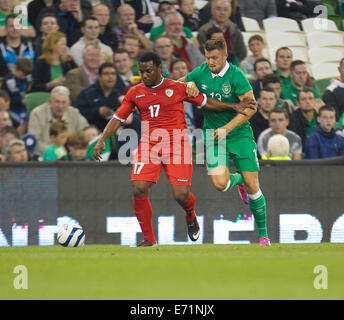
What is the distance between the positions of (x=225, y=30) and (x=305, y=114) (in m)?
2.11

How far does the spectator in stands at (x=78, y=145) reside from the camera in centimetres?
1209

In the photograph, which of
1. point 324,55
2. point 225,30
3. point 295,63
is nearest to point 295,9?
point 324,55

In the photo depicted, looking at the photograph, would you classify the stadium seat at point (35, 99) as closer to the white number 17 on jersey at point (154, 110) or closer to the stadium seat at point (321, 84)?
the white number 17 on jersey at point (154, 110)

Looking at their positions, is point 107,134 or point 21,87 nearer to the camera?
point 107,134

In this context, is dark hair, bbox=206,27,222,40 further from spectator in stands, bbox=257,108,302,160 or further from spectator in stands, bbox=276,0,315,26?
spectator in stands, bbox=276,0,315,26

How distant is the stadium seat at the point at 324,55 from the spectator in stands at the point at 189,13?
2333 millimetres

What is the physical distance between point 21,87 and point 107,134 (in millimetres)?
4170

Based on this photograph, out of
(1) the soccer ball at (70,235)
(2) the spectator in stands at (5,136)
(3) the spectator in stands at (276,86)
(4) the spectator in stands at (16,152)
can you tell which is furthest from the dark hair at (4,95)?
(3) the spectator in stands at (276,86)

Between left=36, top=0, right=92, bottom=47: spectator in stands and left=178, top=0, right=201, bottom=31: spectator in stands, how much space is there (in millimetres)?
1771

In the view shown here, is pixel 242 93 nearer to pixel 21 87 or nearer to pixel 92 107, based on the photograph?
pixel 92 107

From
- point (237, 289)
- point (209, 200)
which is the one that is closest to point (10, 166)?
point (209, 200)

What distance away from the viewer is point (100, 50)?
13.3 metres

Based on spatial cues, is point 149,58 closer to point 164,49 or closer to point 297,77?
point 164,49

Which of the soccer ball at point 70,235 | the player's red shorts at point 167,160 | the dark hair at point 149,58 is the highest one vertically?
the dark hair at point 149,58
